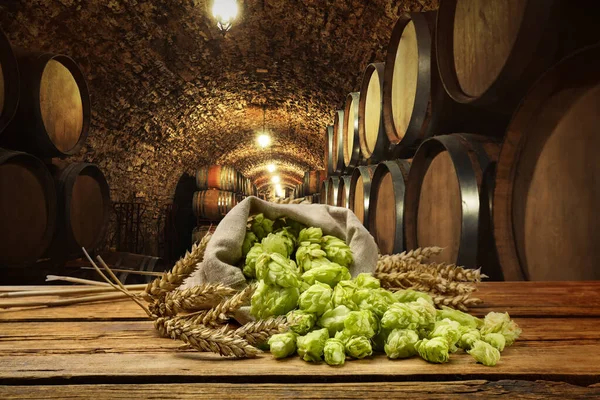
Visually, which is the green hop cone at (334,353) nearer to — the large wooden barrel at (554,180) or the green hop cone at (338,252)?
the green hop cone at (338,252)

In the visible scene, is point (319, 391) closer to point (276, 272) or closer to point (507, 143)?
point (276, 272)

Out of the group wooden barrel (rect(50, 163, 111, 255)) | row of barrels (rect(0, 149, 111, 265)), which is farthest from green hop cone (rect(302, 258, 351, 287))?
wooden barrel (rect(50, 163, 111, 255))

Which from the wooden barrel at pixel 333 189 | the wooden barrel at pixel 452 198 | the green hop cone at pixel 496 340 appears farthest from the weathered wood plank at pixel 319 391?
the wooden barrel at pixel 333 189

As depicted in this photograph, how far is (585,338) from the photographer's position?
783mm

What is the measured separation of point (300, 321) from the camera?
0.70 m

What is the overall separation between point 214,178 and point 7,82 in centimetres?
626

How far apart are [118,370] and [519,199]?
1477 millimetres

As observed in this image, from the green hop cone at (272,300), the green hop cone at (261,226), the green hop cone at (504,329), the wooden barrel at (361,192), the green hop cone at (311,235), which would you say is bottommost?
the green hop cone at (504,329)

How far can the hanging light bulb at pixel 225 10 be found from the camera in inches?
168

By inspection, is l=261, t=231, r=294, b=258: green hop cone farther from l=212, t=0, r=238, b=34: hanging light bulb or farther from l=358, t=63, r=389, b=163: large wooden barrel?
l=212, t=0, r=238, b=34: hanging light bulb

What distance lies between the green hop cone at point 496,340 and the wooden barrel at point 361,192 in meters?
2.23

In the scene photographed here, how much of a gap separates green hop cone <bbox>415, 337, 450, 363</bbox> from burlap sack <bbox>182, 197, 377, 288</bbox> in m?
0.32

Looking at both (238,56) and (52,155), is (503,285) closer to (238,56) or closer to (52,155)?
(52,155)

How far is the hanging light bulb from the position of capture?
4.27 m
